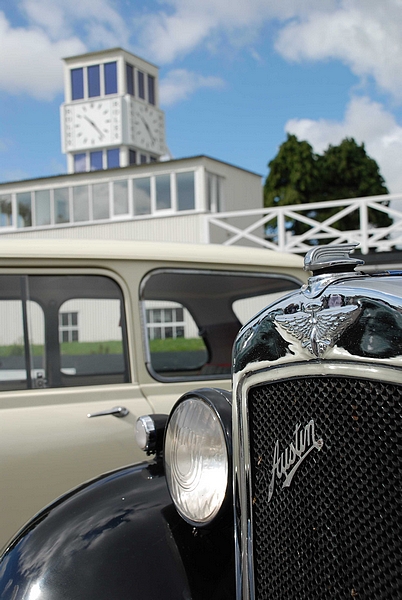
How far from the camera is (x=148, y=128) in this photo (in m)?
39.1

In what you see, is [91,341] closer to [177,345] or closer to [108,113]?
[177,345]

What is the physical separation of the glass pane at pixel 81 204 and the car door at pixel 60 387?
24.7m

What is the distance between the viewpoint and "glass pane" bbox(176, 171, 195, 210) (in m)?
25.8

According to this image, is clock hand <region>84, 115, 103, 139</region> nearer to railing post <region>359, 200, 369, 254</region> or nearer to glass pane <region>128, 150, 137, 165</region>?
glass pane <region>128, 150, 137, 165</region>

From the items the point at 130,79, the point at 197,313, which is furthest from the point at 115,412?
the point at 130,79

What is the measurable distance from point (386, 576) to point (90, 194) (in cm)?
→ 2724

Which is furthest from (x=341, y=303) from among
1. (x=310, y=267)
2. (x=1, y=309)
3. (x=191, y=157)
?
(x=191, y=157)

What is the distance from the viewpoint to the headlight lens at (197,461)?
5.73ft

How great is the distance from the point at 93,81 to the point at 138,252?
125ft

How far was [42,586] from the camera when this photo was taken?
1766 millimetres

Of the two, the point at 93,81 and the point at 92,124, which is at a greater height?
the point at 93,81

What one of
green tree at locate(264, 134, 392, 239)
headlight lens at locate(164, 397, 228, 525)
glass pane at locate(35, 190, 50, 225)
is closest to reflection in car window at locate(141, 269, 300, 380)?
headlight lens at locate(164, 397, 228, 525)

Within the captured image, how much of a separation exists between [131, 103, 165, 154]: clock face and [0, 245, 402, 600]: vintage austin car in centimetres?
3730

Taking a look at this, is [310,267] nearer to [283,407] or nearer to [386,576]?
[283,407]
